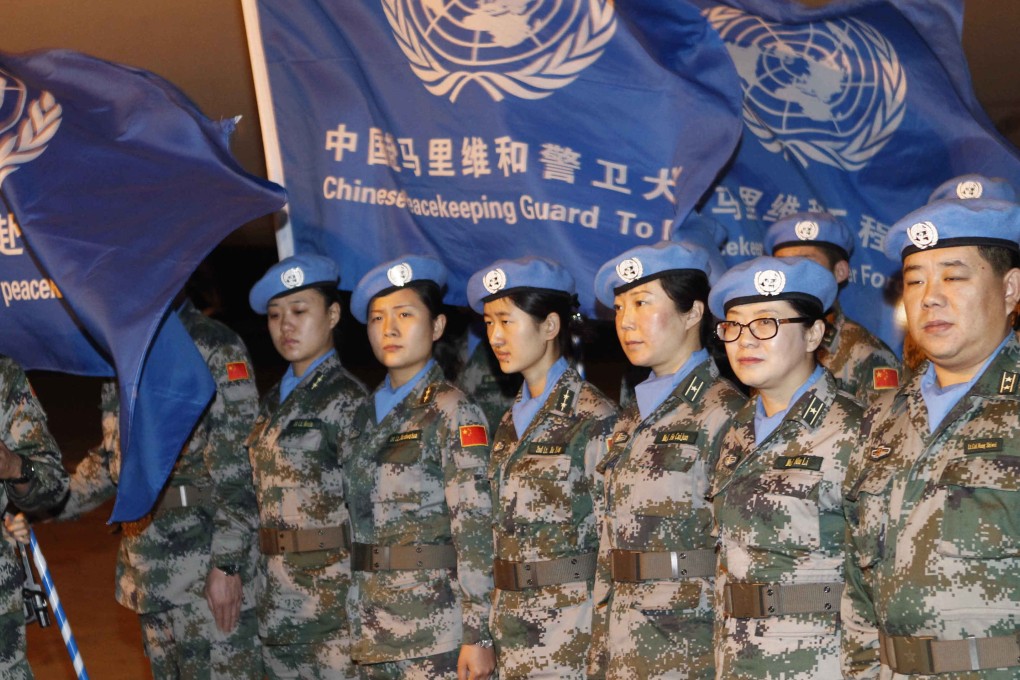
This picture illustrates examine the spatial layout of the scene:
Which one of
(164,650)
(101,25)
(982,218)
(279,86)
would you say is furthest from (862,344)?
(101,25)

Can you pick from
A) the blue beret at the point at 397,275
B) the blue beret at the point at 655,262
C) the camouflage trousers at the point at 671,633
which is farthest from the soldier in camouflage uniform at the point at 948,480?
the blue beret at the point at 397,275

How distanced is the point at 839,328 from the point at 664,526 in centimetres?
156

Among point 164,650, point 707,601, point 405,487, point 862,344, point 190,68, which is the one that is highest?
point 190,68

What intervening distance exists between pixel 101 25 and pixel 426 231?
4704 millimetres

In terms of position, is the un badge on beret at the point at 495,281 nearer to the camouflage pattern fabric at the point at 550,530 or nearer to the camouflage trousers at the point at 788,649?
the camouflage pattern fabric at the point at 550,530

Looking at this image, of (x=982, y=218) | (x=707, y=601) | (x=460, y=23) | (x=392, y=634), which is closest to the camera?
(x=982, y=218)

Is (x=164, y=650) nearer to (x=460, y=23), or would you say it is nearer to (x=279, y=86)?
(x=279, y=86)

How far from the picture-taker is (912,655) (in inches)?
111

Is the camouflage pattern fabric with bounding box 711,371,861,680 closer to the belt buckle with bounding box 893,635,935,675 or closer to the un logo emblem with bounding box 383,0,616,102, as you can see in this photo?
the belt buckle with bounding box 893,635,935,675

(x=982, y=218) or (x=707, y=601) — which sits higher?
(x=982, y=218)

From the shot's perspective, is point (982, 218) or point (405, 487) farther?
point (405, 487)

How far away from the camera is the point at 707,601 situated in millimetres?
3543

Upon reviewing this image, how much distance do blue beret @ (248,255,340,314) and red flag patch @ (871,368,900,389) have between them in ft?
6.77

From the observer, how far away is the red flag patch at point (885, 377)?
4.63 meters
